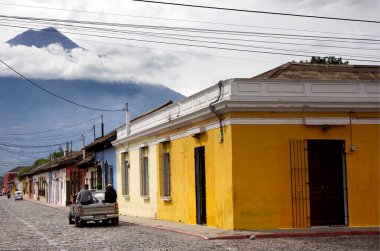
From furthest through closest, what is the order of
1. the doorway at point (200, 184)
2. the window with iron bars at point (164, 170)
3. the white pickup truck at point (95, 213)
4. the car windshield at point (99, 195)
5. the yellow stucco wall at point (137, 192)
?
the yellow stucco wall at point (137, 192), the car windshield at point (99, 195), the window with iron bars at point (164, 170), the white pickup truck at point (95, 213), the doorway at point (200, 184)

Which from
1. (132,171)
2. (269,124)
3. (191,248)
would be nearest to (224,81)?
(269,124)

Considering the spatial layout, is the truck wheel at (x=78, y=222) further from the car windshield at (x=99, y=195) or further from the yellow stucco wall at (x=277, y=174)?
the yellow stucco wall at (x=277, y=174)

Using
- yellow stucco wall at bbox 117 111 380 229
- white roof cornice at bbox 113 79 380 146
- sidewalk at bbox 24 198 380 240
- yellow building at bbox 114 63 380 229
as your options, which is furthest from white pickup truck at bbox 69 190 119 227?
white roof cornice at bbox 113 79 380 146

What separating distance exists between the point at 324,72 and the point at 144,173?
31.1 ft

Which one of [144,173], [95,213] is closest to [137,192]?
[144,173]

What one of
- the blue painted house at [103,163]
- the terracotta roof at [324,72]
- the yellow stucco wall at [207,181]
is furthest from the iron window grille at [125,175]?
the terracotta roof at [324,72]

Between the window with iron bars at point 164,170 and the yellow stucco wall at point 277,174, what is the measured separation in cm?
668

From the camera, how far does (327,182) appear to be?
64.4 ft

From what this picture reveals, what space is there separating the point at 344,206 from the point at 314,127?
8.93 feet

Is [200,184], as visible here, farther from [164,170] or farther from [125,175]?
[125,175]

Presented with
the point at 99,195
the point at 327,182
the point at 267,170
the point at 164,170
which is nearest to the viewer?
the point at 267,170

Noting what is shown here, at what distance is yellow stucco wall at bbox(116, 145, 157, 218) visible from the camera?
27.0 metres

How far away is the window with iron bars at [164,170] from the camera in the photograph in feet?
82.4

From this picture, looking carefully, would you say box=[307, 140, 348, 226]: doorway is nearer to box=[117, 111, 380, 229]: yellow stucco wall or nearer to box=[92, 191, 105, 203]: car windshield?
box=[117, 111, 380, 229]: yellow stucco wall
